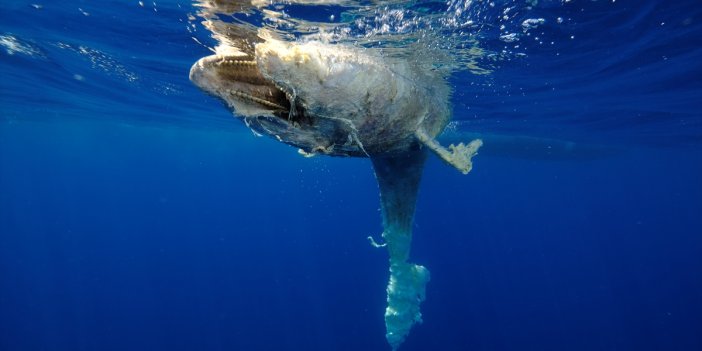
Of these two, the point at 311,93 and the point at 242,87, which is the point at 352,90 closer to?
the point at 311,93

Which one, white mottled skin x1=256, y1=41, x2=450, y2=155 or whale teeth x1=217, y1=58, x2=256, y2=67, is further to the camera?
whale teeth x1=217, y1=58, x2=256, y2=67

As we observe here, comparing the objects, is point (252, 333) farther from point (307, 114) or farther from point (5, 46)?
point (307, 114)

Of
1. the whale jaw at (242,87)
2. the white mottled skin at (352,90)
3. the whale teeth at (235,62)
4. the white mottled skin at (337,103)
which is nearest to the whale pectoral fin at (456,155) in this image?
the white mottled skin at (337,103)

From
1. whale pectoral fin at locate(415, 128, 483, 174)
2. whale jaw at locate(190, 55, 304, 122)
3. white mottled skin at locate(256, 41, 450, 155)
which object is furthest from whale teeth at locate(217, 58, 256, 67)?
whale pectoral fin at locate(415, 128, 483, 174)

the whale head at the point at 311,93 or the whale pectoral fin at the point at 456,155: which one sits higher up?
the whale head at the point at 311,93

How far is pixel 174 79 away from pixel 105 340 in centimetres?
4038

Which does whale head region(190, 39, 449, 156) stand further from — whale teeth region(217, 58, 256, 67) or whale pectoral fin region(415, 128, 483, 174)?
whale pectoral fin region(415, 128, 483, 174)

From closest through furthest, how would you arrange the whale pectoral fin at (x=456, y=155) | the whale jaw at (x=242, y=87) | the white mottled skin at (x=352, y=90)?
the white mottled skin at (x=352, y=90) < the whale jaw at (x=242, y=87) < the whale pectoral fin at (x=456, y=155)

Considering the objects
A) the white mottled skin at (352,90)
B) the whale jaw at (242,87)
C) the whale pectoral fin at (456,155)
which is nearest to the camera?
the white mottled skin at (352,90)

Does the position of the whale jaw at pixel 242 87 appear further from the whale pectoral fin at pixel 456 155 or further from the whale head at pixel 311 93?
the whale pectoral fin at pixel 456 155

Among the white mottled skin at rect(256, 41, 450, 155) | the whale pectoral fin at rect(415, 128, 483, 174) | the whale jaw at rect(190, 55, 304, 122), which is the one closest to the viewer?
the white mottled skin at rect(256, 41, 450, 155)

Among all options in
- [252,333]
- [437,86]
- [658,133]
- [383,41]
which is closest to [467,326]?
[252,333]

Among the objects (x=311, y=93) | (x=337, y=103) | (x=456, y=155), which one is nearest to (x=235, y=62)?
(x=311, y=93)

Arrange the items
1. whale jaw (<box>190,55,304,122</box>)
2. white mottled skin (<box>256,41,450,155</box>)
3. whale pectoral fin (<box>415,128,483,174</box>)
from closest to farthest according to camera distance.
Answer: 1. white mottled skin (<box>256,41,450,155</box>)
2. whale jaw (<box>190,55,304,122</box>)
3. whale pectoral fin (<box>415,128,483,174</box>)
